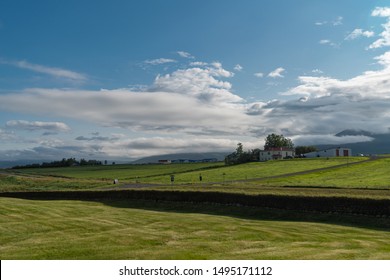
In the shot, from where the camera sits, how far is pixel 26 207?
3716cm

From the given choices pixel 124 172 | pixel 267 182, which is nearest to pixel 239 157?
pixel 124 172

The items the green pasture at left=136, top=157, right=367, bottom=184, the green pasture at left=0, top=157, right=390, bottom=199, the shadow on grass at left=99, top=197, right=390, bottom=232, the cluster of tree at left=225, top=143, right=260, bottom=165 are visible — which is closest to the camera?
the shadow on grass at left=99, top=197, right=390, bottom=232

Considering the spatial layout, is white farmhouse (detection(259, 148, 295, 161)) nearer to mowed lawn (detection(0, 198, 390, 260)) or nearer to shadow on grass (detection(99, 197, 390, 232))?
shadow on grass (detection(99, 197, 390, 232))

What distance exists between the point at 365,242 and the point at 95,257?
1625cm

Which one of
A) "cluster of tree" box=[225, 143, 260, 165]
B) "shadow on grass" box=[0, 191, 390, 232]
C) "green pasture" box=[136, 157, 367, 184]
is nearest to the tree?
"cluster of tree" box=[225, 143, 260, 165]

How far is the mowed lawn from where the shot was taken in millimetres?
18938

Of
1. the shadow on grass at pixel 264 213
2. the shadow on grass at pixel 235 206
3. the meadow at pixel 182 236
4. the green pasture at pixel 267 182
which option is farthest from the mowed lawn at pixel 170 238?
the green pasture at pixel 267 182

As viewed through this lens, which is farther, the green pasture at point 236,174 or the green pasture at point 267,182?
the green pasture at point 236,174

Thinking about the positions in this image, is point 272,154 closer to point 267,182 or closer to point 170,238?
point 267,182

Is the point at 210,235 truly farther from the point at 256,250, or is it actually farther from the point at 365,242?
the point at 365,242

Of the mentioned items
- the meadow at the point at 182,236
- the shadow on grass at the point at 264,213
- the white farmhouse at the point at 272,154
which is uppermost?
the white farmhouse at the point at 272,154

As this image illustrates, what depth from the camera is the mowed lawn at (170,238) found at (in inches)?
746

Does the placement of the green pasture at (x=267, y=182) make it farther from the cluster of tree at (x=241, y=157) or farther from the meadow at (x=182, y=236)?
the cluster of tree at (x=241, y=157)
